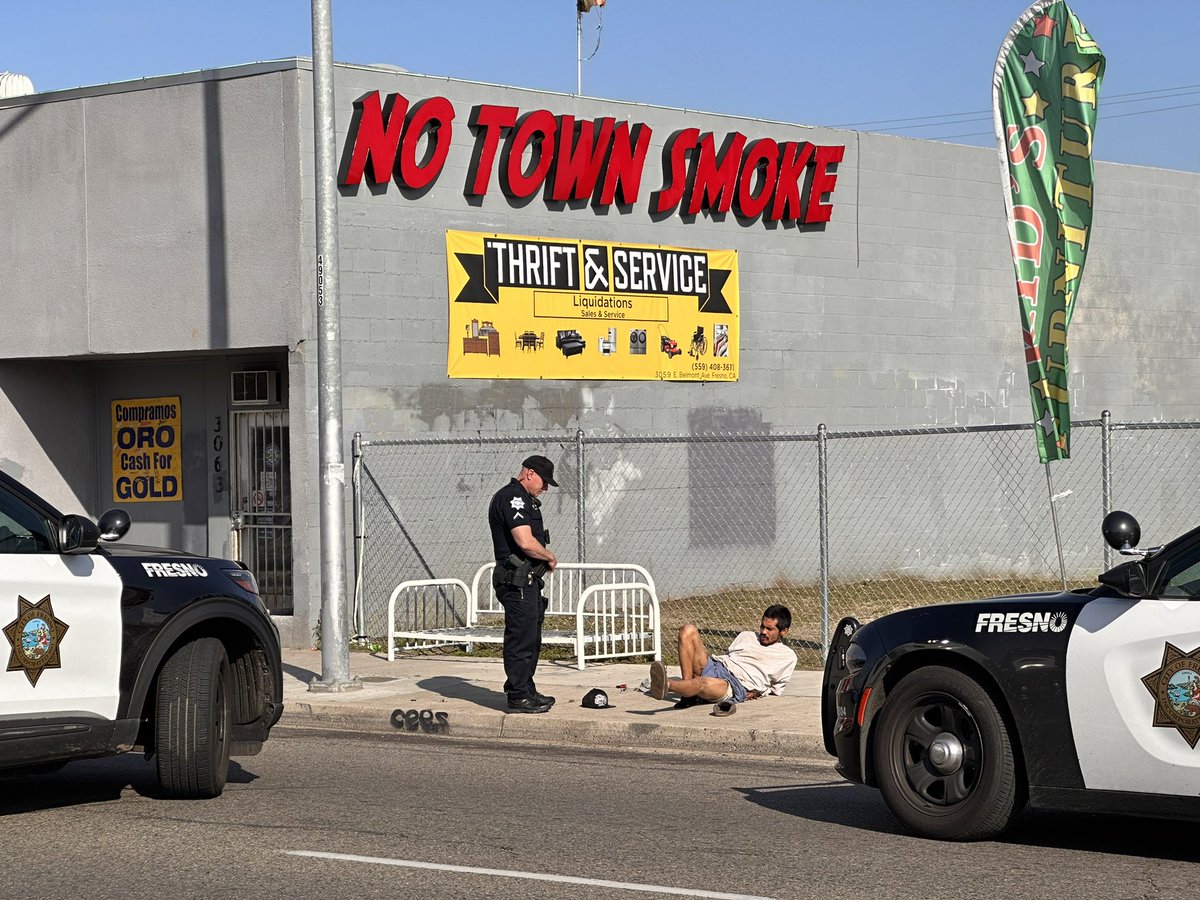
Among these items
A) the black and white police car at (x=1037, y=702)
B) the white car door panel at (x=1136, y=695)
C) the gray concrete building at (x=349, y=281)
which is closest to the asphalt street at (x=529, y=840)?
the black and white police car at (x=1037, y=702)

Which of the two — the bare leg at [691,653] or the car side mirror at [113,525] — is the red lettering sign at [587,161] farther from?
the car side mirror at [113,525]

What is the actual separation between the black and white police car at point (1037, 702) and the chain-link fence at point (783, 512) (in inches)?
259

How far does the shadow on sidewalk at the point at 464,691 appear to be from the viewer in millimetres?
12805

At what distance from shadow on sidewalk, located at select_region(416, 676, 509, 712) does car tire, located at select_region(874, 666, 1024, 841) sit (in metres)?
4.97

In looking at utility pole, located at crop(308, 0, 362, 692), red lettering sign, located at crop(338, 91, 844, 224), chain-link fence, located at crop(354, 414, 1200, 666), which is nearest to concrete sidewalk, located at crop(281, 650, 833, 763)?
utility pole, located at crop(308, 0, 362, 692)

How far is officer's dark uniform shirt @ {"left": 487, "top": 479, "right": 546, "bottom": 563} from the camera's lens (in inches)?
472

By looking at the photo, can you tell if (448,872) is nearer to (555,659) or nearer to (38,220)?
(555,659)

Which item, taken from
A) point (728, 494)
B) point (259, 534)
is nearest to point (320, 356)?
point (259, 534)

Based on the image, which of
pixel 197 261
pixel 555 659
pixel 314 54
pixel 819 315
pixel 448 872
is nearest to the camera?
pixel 448 872

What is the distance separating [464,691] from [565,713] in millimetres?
1564

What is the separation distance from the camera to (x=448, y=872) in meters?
7.09

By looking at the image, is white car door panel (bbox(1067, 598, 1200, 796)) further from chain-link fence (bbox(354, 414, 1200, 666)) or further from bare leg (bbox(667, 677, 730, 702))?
chain-link fence (bbox(354, 414, 1200, 666))

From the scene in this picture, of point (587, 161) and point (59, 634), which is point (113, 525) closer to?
point (59, 634)

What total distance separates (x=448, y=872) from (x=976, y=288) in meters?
17.5
